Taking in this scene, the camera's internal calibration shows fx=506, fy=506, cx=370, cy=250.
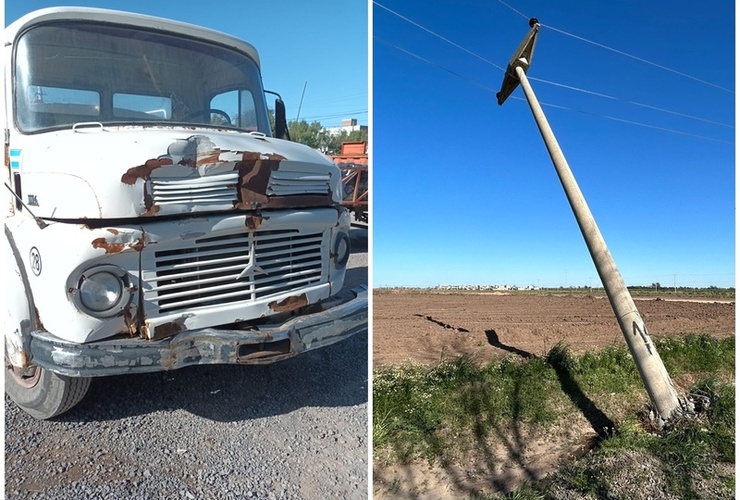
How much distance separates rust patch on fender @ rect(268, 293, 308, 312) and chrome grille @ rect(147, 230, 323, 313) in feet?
0.18

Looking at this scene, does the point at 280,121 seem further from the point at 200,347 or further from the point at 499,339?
the point at 499,339

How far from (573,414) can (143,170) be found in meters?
4.21

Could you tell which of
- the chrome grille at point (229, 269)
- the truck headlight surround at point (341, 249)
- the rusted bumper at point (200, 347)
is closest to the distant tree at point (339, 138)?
the truck headlight surround at point (341, 249)

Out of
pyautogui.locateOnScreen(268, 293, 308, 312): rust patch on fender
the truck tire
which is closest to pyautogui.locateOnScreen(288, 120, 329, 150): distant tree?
pyautogui.locateOnScreen(268, 293, 308, 312): rust patch on fender

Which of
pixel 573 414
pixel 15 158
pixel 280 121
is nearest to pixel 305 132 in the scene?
pixel 280 121

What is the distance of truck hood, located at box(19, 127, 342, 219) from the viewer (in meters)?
2.13

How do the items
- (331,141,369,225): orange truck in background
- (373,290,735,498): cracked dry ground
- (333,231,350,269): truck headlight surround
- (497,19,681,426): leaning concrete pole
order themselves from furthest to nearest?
(331,141,369,225): orange truck in background
(497,19,681,426): leaning concrete pole
(373,290,735,498): cracked dry ground
(333,231,350,269): truck headlight surround

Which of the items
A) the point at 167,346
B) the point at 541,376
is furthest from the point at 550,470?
the point at 167,346

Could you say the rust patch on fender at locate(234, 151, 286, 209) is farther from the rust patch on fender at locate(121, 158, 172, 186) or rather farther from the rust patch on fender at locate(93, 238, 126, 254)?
the rust patch on fender at locate(93, 238, 126, 254)

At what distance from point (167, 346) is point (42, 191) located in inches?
34.8

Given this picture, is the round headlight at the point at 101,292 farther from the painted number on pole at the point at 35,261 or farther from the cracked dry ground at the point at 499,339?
the cracked dry ground at the point at 499,339

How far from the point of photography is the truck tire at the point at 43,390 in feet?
8.11

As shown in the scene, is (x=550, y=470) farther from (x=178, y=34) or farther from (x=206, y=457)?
(x=178, y=34)

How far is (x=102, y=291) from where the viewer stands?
2201 millimetres
